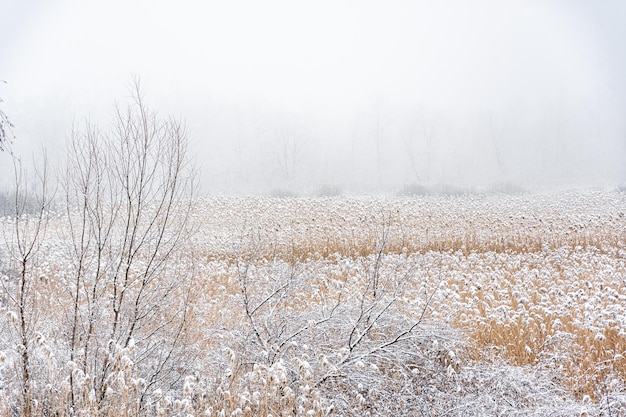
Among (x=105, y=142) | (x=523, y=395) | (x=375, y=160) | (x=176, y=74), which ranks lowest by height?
(x=523, y=395)

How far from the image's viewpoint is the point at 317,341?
620cm

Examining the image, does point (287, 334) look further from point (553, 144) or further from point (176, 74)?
point (176, 74)

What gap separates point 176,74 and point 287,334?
68.0 meters

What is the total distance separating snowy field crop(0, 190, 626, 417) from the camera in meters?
4.48

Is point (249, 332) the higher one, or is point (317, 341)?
point (249, 332)

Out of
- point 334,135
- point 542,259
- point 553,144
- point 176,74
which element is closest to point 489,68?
point 553,144

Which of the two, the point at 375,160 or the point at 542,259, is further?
the point at 375,160

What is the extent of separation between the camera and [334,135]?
58.3m

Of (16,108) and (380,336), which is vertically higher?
(16,108)

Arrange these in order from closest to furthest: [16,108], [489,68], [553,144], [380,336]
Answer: [380,336]
[16,108]
[553,144]
[489,68]

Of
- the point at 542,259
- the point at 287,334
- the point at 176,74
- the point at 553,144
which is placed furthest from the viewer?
the point at 176,74

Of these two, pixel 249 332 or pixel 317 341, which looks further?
pixel 317 341

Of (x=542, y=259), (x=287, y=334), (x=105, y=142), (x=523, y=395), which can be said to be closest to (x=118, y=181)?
(x=105, y=142)

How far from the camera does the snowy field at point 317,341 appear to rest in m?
4.48
